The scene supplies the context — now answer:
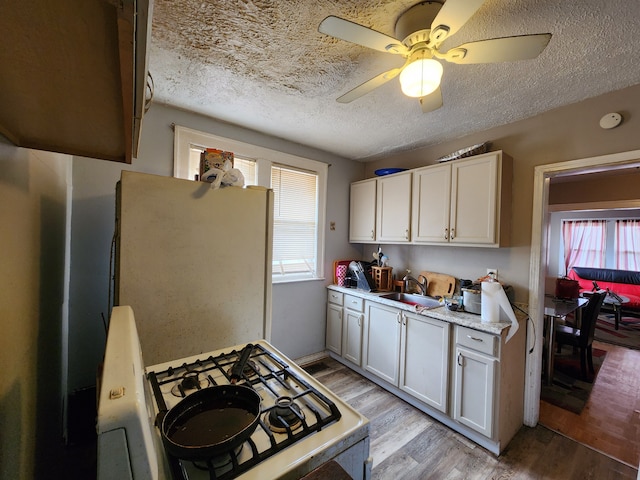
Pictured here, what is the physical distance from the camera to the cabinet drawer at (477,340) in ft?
5.82

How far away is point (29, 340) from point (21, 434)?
275 millimetres

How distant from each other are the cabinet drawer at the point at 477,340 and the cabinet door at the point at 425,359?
92mm

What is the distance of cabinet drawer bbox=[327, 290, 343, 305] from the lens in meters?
3.00

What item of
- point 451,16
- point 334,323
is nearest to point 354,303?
point 334,323

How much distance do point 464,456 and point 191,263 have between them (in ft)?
7.30

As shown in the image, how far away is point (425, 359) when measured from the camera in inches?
85.2

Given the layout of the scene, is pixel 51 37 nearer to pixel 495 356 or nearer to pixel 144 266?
pixel 144 266

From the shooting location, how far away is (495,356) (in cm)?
177

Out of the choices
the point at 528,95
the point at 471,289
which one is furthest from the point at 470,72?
the point at 471,289

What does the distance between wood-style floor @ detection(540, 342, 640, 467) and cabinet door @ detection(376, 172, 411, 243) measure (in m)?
1.93

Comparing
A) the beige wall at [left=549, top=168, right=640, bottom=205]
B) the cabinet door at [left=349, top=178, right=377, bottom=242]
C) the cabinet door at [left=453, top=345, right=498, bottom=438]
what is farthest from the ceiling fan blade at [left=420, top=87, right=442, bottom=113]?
the beige wall at [left=549, top=168, right=640, bottom=205]

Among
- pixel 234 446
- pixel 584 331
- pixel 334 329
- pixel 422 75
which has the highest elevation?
pixel 422 75

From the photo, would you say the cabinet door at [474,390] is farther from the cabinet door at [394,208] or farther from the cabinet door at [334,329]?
the cabinet door at [334,329]

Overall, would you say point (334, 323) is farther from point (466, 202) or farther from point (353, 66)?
point (353, 66)
